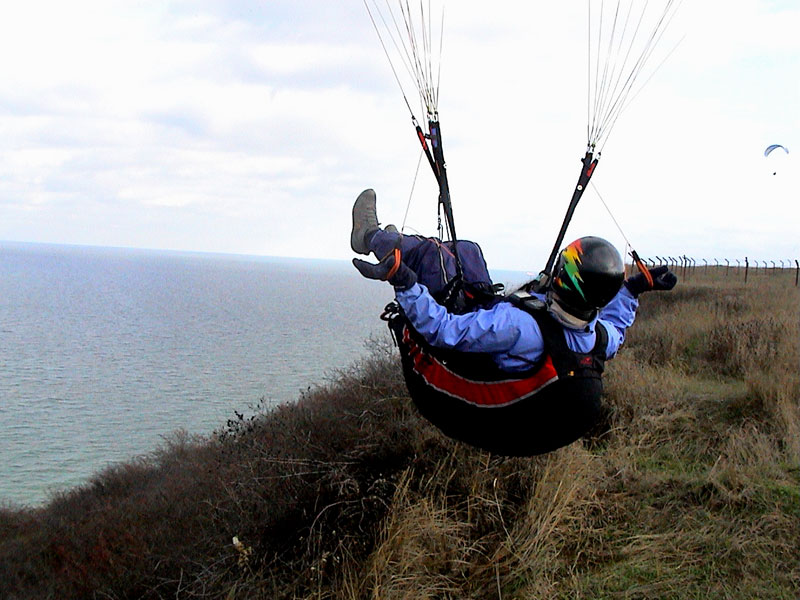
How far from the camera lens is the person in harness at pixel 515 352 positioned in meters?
2.60

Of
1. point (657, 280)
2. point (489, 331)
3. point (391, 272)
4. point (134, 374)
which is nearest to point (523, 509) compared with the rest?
point (657, 280)

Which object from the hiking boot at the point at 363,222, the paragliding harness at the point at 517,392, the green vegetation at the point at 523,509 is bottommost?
the green vegetation at the point at 523,509

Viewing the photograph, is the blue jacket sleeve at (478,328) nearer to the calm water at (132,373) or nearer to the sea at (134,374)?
the sea at (134,374)

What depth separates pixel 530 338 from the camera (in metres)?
2.69

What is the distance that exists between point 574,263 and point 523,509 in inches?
95.2

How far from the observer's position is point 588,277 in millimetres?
2604

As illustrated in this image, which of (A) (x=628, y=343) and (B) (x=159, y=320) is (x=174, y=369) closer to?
(B) (x=159, y=320)

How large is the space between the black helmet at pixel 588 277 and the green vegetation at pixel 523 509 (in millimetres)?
1954

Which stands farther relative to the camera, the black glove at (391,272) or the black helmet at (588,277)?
the black helmet at (588,277)

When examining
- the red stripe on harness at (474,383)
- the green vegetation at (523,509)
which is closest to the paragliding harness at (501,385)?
the red stripe on harness at (474,383)

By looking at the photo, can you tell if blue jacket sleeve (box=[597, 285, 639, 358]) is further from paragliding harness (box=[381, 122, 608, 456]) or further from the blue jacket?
the blue jacket

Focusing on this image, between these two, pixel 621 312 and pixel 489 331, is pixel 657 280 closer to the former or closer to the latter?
pixel 621 312

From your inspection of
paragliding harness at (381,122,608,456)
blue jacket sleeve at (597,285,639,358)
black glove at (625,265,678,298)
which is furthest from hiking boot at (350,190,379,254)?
black glove at (625,265,678,298)

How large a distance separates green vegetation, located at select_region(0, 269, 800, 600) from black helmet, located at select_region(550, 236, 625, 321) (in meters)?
1.95
